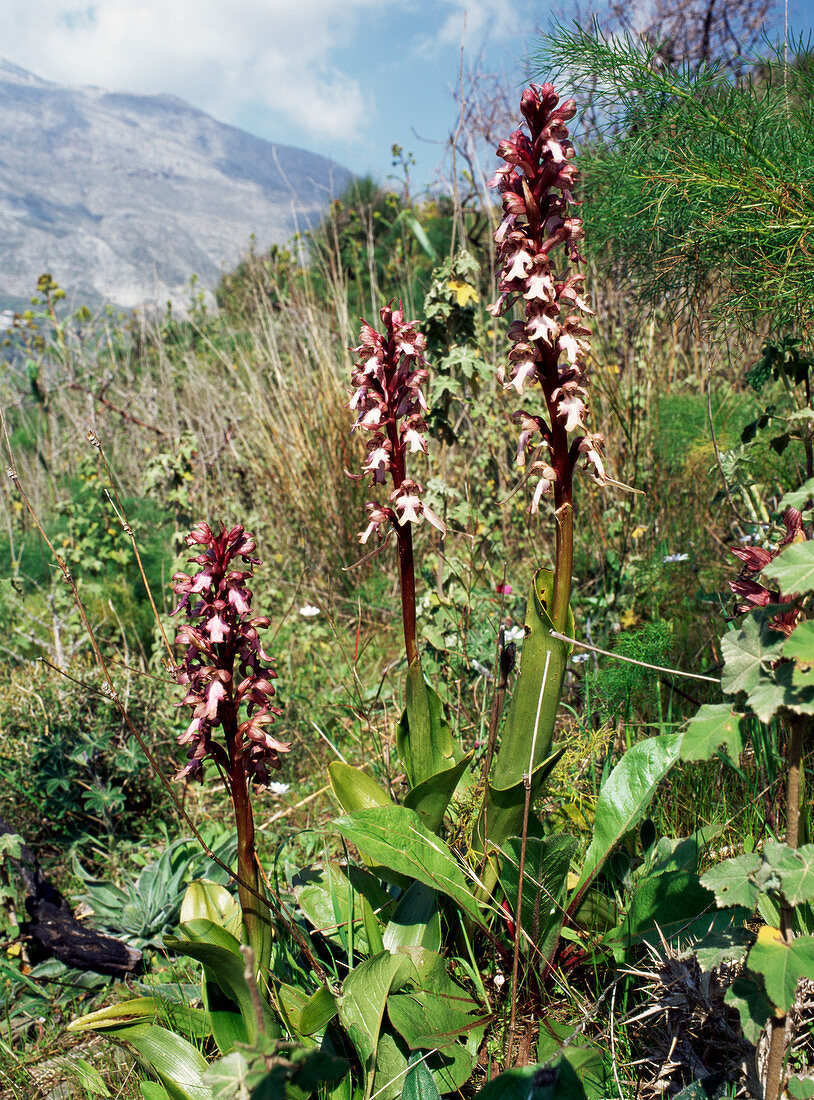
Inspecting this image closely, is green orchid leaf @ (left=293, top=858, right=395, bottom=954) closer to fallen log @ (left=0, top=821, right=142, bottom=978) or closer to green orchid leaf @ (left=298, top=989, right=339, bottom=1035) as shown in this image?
green orchid leaf @ (left=298, top=989, right=339, bottom=1035)

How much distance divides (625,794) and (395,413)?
2.76ft

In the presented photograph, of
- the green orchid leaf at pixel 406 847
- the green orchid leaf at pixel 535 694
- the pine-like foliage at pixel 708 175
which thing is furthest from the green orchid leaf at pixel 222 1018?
the pine-like foliage at pixel 708 175

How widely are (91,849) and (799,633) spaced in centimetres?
218

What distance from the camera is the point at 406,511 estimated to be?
4.25 feet

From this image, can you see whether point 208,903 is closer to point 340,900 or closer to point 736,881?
point 340,900

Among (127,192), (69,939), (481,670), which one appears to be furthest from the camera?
(127,192)

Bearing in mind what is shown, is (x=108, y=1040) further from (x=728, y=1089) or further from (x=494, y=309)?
(x=494, y=309)

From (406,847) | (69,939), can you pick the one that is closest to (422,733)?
(406,847)

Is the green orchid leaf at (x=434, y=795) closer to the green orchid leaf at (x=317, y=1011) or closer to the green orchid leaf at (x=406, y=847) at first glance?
the green orchid leaf at (x=406, y=847)

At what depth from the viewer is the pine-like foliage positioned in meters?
1.63

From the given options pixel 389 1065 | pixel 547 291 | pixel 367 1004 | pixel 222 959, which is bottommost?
pixel 389 1065

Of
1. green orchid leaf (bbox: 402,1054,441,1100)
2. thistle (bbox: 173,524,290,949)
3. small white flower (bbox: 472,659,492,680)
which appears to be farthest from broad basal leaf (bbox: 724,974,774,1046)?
small white flower (bbox: 472,659,492,680)

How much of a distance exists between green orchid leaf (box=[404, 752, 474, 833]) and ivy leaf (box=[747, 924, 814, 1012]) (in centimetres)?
51

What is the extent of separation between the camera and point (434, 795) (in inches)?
50.8
